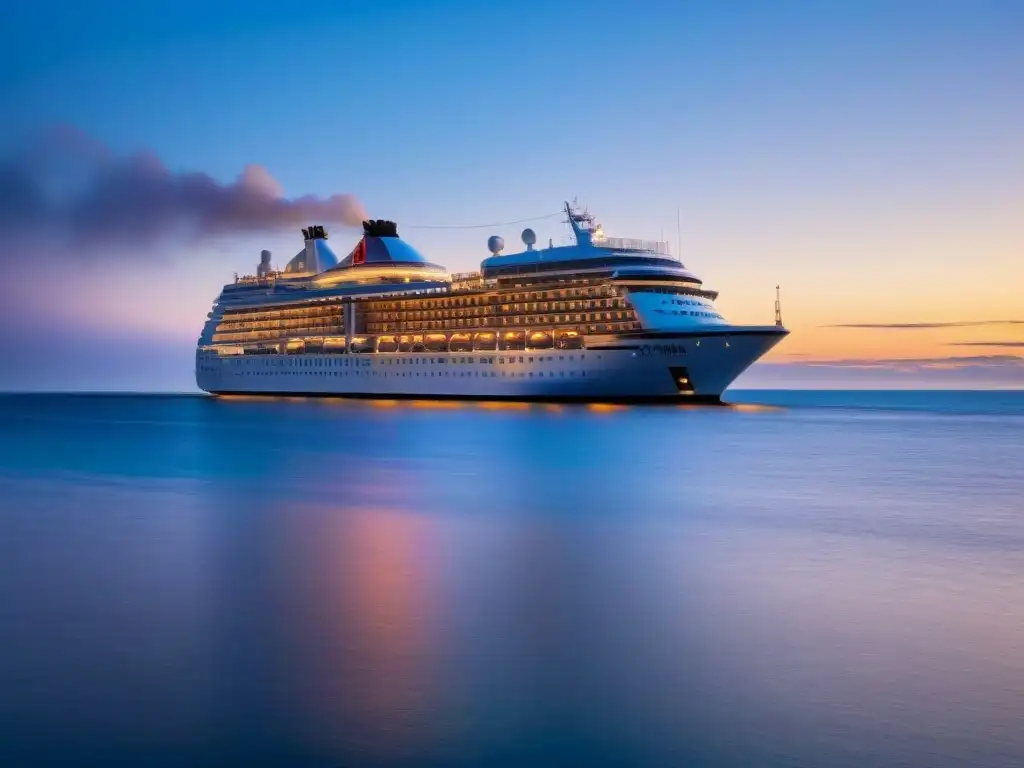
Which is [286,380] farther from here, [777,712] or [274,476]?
[777,712]

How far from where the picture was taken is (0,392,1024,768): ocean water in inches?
280

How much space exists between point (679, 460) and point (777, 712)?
24164 mm

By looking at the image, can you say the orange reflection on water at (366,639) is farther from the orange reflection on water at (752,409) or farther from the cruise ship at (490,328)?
the orange reflection on water at (752,409)

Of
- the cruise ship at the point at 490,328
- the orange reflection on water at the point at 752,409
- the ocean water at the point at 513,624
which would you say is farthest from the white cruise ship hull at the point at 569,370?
the ocean water at the point at 513,624

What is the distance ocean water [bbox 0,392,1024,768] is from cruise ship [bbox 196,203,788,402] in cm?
3377

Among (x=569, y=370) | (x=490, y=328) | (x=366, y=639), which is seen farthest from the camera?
(x=490, y=328)

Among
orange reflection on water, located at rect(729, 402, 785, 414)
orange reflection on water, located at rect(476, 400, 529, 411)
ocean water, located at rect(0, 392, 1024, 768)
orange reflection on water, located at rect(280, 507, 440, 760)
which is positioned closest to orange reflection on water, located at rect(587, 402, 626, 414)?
orange reflection on water, located at rect(476, 400, 529, 411)

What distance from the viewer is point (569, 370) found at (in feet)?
201

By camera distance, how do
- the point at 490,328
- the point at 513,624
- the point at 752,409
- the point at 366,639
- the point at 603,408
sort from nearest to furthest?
the point at 366,639 < the point at 513,624 < the point at 490,328 < the point at 603,408 < the point at 752,409

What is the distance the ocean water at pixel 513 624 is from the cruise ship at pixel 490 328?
33.8m

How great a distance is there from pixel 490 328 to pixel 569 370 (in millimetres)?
9133

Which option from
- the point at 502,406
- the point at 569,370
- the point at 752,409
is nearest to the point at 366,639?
the point at 569,370

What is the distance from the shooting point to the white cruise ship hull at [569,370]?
56906mm

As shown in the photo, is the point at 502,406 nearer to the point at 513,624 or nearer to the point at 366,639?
the point at 513,624
